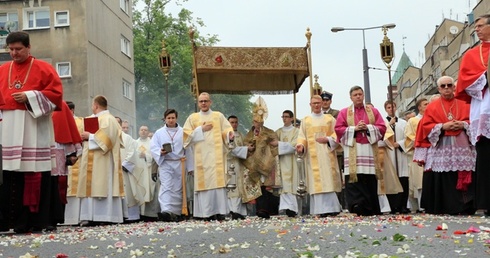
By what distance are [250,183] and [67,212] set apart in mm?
3149

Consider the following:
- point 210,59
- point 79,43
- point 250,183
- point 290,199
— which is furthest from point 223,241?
point 79,43

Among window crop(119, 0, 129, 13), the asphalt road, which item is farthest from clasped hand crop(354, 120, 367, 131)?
window crop(119, 0, 129, 13)

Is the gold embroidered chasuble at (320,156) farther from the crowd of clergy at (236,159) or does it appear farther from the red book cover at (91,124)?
the red book cover at (91,124)

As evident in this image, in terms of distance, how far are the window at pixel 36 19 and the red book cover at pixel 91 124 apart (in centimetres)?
2808

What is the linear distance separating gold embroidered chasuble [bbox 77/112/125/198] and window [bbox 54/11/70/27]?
2766 cm

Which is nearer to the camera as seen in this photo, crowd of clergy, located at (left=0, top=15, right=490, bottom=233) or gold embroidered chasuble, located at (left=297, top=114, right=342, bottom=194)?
crowd of clergy, located at (left=0, top=15, right=490, bottom=233)

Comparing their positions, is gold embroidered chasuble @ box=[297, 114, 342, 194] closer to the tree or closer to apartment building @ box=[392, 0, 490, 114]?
apartment building @ box=[392, 0, 490, 114]

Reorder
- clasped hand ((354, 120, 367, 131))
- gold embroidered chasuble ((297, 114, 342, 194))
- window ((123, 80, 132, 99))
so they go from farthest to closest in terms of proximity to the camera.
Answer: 1. window ((123, 80, 132, 99))
2. gold embroidered chasuble ((297, 114, 342, 194))
3. clasped hand ((354, 120, 367, 131))

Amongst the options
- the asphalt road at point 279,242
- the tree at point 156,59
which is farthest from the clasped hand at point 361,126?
the tree at point 156,59

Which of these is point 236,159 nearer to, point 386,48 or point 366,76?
point 386,48

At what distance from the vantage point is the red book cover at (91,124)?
15.4 meters

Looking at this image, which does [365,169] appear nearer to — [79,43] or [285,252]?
[285,252]

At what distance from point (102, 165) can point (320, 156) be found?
3543mm

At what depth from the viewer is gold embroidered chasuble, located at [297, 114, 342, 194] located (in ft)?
54.1
